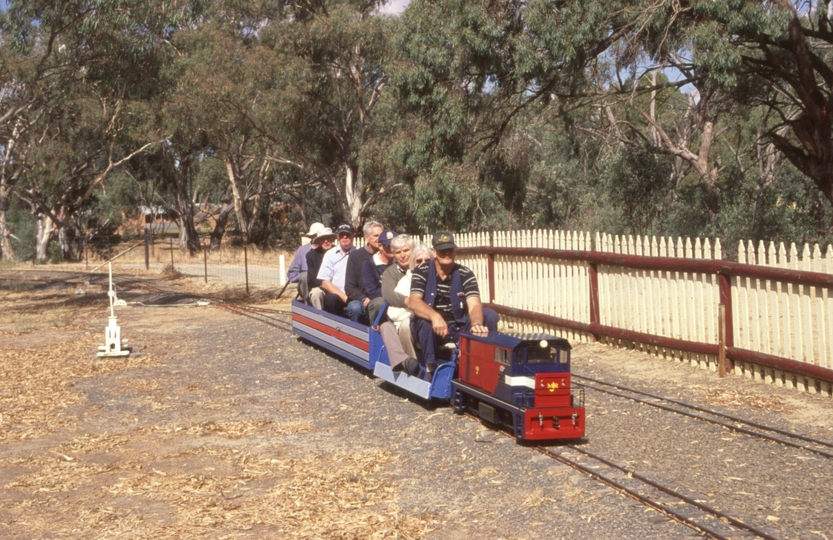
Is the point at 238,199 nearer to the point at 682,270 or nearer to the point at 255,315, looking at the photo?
the point at 255,315

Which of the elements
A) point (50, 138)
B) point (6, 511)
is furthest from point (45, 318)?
point (50, 138)

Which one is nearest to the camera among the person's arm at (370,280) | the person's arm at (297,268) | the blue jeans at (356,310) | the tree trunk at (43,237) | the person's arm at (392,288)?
the person's arm at (392,288)

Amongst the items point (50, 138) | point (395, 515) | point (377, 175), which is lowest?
point (395, 515)

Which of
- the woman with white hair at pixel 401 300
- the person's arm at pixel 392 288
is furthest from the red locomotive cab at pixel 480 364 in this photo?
the person's arm at pixel 392 288

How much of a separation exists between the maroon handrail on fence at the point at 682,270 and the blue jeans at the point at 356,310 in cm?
336

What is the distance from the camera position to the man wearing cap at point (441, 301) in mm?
8781

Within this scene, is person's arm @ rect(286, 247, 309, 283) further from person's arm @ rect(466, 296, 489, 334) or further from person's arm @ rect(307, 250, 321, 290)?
person's arm @ rect(466, 296, 489, 334)

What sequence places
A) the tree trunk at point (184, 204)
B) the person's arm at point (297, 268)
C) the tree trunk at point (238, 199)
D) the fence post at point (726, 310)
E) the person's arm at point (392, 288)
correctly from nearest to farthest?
the person's arm at point (392, 288)
the fence post at point (726, 310)
the person's arm at point (297, 268)
the tree trunk at point (238, 199)
the tree trunk at point (184, 204)

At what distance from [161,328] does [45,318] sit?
403cm

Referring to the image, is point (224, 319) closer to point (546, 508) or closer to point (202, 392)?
point (202, 392)

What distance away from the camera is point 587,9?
17.4 meters

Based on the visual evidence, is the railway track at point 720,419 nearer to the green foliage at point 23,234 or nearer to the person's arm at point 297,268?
the person's arm at point 297,268

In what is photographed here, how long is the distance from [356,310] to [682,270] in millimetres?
3971

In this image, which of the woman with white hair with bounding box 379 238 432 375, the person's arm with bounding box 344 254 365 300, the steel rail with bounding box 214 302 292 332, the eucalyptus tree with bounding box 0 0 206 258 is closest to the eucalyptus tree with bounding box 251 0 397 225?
the eucalyptus tree with bounding box 0 0 206 258
